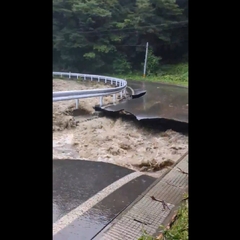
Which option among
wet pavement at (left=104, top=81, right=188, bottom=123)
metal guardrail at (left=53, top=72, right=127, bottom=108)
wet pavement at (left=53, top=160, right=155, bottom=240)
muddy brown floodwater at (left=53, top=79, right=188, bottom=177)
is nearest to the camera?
wet pavement at (left=53, top=160, right=155, bottom=240)

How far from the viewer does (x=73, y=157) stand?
340 cm

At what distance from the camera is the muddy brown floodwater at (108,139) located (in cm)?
341

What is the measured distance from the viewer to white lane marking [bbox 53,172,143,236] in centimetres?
198

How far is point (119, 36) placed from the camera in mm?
3758

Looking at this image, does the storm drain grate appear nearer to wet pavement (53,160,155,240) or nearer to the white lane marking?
wet pavement (53,160,155,240)

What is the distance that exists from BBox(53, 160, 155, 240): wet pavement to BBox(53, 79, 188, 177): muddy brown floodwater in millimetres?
216

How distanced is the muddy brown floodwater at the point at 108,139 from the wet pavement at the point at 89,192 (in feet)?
0.71

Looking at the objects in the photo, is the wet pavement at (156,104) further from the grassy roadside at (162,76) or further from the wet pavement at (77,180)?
the wet pavement at (77,180)

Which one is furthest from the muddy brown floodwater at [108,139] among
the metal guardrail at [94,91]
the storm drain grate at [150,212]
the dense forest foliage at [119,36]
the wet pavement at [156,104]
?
the storm drain grate at [150,212]

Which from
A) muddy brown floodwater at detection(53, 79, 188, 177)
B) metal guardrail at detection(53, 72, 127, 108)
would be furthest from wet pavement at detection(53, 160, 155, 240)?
metal guardrail at detection(53, 72, 127, 108)
